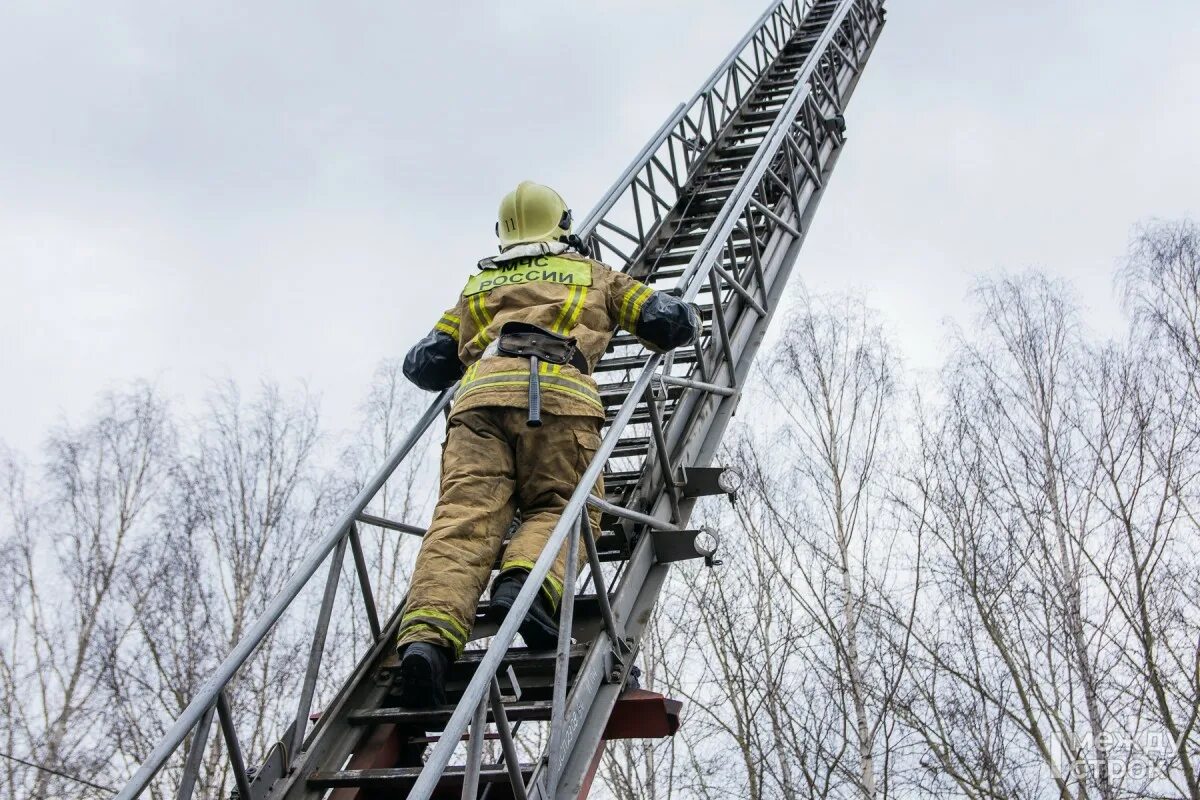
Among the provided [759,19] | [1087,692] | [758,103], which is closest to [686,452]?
[758,103]

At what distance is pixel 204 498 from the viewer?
45.6 ft

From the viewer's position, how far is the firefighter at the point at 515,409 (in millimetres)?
3223

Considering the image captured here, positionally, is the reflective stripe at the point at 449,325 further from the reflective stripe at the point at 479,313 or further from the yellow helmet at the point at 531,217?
the yellow helmet at the point at 531,217

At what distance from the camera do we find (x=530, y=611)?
3.29 metres

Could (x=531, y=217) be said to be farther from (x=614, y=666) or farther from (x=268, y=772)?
(x=268, y=772)

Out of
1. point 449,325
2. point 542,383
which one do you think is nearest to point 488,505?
point 542,383

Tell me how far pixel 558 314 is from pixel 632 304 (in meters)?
0.26

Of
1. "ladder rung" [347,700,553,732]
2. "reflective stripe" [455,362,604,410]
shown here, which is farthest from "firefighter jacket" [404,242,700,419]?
"ladder rung" [347,700,553,732]

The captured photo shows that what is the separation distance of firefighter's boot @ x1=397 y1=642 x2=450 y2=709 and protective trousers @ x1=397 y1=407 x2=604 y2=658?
0.15 ft

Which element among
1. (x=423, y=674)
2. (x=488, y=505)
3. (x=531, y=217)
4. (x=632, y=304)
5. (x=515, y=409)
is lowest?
(x=423, y=674)

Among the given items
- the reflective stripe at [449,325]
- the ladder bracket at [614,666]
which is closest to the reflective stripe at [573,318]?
the reflective stripe at [449,325]

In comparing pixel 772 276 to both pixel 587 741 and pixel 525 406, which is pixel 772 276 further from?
pixel 587 741

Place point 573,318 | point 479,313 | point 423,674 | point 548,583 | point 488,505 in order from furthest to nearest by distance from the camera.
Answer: point 479,313 → point 573,318 → point 488,505 → point 548,583 → point 423,674

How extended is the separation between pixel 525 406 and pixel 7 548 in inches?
471
